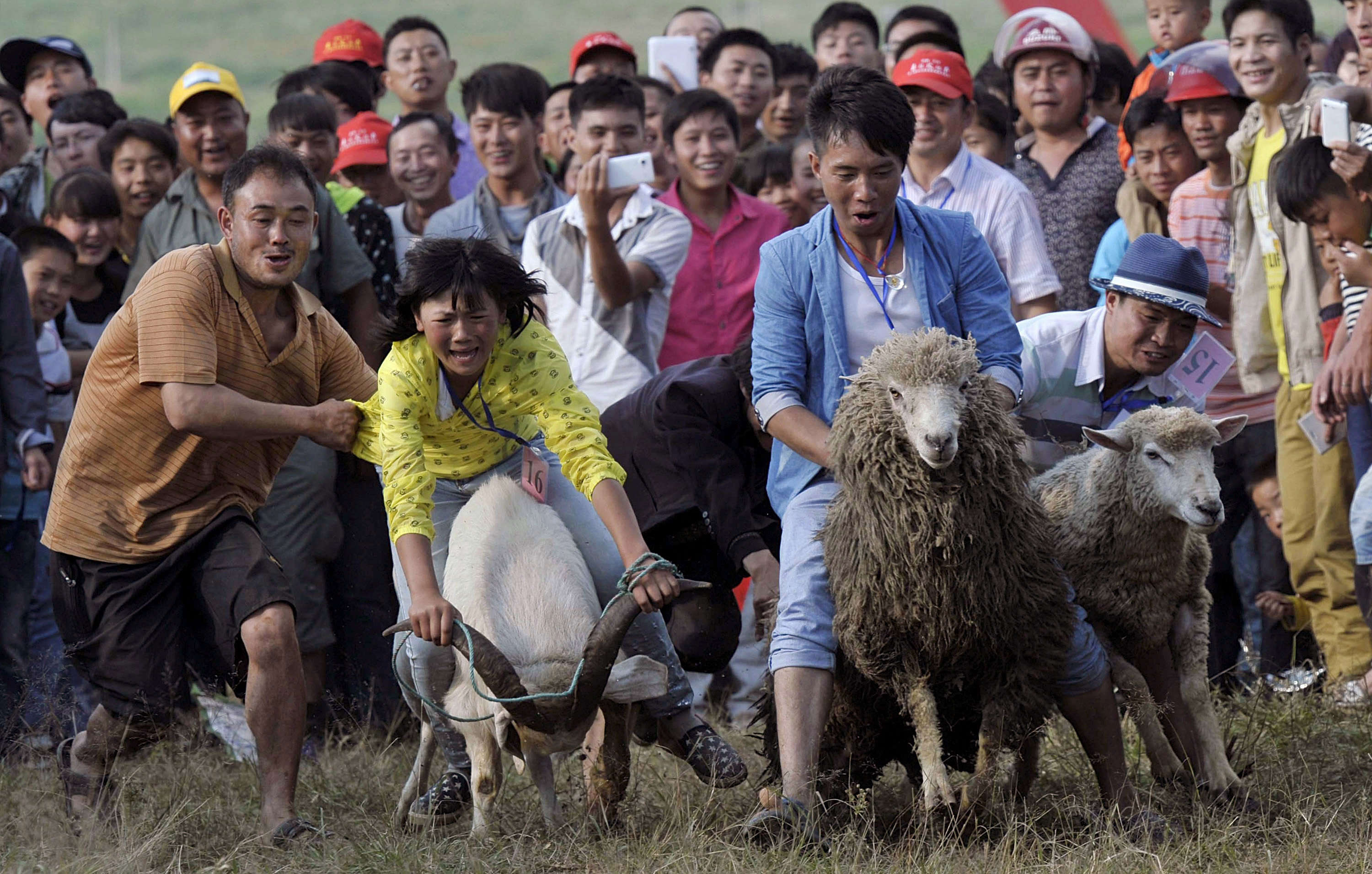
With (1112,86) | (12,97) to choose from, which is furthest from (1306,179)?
(12,97)

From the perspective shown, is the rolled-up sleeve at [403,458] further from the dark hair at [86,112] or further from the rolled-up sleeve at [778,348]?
the dark hair at [86,112]

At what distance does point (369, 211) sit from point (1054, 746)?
155 inches

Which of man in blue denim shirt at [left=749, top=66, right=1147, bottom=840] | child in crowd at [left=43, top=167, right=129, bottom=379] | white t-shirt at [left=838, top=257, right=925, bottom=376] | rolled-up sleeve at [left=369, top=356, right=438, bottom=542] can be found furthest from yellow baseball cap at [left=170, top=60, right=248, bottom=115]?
white t-shirt at [left=838, top=257, right=925, bottom=376]

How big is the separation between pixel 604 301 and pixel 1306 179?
2841 mm

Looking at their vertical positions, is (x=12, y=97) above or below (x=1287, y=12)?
above

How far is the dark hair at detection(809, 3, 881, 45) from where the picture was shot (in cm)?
944

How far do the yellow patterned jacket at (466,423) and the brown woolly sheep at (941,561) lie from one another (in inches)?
32.2

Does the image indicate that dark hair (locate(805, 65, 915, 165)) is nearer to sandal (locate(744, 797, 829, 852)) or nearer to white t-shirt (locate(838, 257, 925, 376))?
white t-shirt (locate(838, 257, 925, 376))

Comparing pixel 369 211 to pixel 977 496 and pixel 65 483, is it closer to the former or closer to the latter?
pixel 65 483

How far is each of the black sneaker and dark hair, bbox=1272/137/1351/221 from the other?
147 inches

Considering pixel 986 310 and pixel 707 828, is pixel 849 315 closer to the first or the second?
pixel 986 310

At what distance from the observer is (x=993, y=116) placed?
7.95m

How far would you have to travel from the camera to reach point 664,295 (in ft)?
22.4

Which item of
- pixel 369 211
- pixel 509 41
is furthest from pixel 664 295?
pixel 509 41
